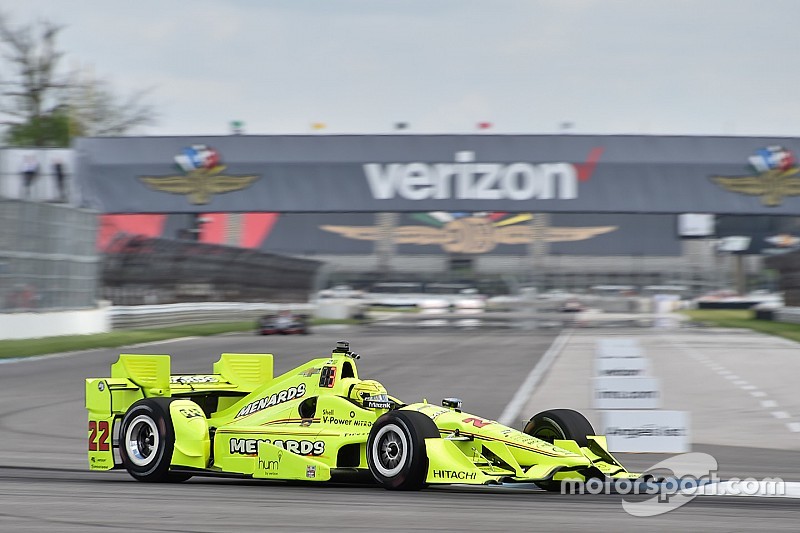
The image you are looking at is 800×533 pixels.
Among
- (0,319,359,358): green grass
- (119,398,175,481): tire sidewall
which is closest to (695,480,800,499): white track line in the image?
(119,398,175,481): tire sidewall

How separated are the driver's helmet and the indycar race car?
0.01 metres

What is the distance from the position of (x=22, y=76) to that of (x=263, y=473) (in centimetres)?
6283

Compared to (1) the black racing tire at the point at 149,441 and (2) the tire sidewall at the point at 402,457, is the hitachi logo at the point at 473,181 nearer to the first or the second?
(1) the black racing tire at the point at 149,441

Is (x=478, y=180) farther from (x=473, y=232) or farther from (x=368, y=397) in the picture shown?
(x=368, y=397)

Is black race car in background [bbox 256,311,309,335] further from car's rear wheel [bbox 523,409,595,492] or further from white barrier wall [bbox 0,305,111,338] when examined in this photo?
car's rear wheel [bbox 523,409,595,492]

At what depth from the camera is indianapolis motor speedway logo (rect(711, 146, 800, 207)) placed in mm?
42062

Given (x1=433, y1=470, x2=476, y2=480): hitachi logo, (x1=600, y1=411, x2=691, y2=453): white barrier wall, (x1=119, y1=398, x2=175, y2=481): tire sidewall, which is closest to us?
(x1=433, y1=470, x2=476, y2=480): hitachi logo

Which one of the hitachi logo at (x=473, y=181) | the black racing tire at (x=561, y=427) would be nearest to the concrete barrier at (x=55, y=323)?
the hitachi logo at (x=473, y=181)

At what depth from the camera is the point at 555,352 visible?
96.4 ft

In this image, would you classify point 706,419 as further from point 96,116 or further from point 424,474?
point 96,116

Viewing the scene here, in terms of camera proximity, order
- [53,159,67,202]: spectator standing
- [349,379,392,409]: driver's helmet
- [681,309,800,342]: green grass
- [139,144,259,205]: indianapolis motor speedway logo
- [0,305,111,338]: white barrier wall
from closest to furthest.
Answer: [349,379,392,409]: driver's helmet
[0,305,111,338]: white barrier wall
[681,309,800,342]: green grass
[139,144,259,205]: indianapolis motor speedway logo
[53,159,67,202]: spectator standing

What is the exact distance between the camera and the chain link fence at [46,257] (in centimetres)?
2959

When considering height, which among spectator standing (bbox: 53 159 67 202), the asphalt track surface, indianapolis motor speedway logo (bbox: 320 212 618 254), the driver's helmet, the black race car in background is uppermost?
spectator standing (bbox: 53 159 67 202)

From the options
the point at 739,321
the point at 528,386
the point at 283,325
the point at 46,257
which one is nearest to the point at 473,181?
the point at 283,325
